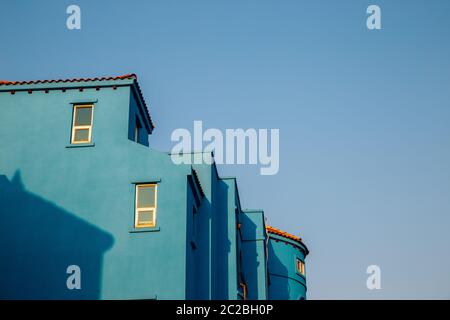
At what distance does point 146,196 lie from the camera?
23.2 metres

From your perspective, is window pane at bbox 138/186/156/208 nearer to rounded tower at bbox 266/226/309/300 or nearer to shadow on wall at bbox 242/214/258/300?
shadow on wall at bbox 242/214/258/300

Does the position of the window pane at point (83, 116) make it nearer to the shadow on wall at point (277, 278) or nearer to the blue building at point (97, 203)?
the blue building at point (97, 203)

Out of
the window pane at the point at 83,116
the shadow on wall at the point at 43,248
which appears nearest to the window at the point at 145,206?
the shadow on wall at the point at 43,248

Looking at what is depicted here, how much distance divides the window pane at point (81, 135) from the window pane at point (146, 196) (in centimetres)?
305

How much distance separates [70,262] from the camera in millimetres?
22469

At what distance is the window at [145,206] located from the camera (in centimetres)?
2275

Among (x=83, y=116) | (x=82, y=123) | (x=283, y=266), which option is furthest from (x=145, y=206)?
(x=283, y=266)

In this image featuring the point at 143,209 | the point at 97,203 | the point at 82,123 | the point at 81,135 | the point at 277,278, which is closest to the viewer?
the point at 143,209

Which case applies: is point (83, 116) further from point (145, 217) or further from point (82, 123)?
point (145, 217)

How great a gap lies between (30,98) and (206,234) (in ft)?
27.8

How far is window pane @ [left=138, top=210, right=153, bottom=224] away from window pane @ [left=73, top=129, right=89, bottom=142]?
379 cm

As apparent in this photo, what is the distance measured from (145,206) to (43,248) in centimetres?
376
